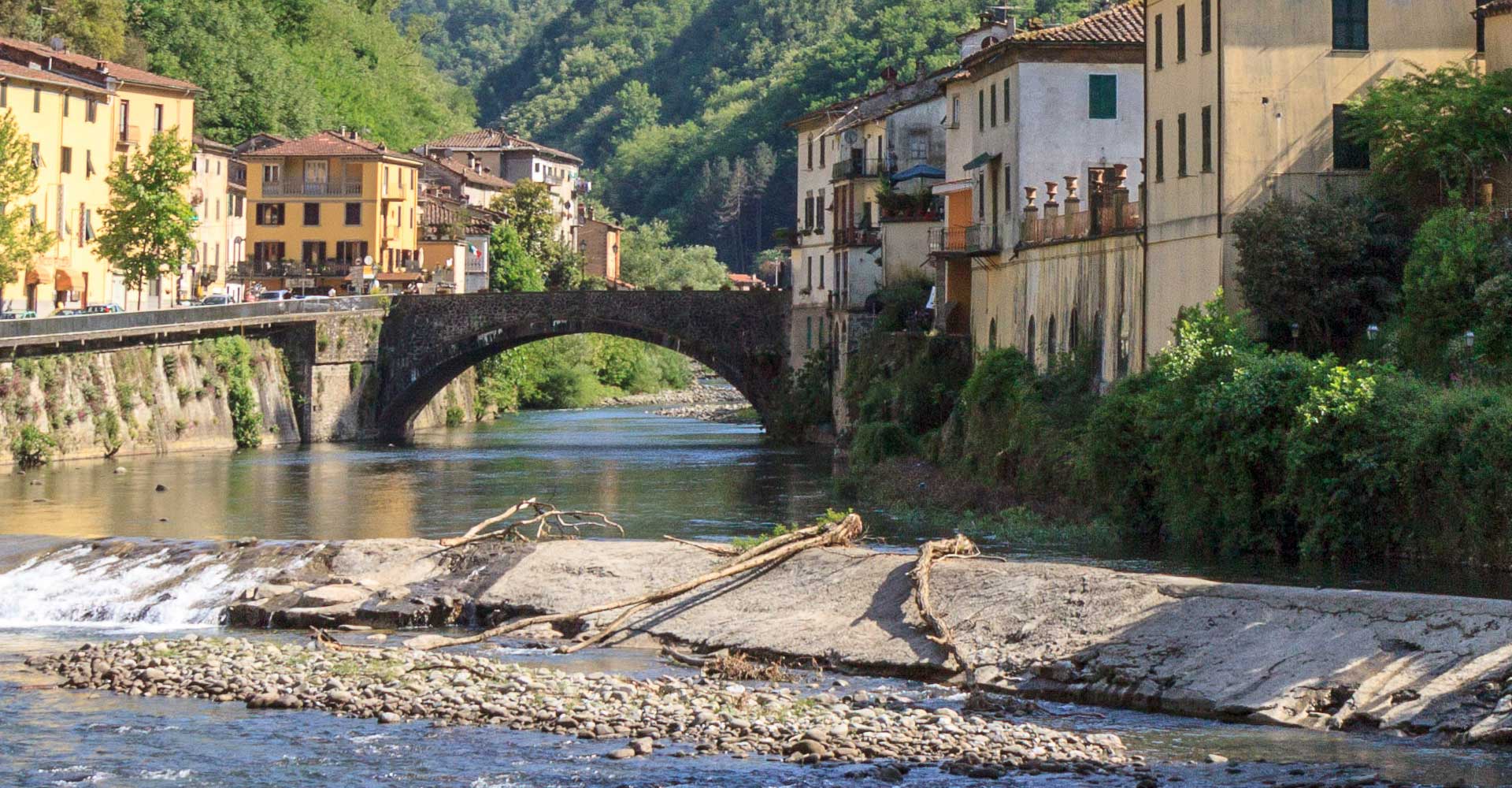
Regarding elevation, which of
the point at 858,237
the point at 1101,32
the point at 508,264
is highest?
the point at 1101,32

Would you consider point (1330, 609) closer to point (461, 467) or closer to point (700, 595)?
point (700, 595)

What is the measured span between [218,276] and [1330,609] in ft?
271

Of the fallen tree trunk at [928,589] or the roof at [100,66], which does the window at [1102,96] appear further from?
the roof at [100,66]

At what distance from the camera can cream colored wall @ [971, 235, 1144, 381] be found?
44875 mm

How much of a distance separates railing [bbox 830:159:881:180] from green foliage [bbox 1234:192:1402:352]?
40.6 m

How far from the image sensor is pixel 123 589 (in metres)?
32.3

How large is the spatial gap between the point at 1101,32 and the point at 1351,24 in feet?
53.2

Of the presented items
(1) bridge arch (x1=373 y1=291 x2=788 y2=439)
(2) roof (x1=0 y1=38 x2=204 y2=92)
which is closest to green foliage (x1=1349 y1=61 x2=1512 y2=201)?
(1) bridge arch (x1=373 y1=291 x2=788 y2=439)

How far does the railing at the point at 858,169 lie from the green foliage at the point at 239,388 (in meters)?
23.5

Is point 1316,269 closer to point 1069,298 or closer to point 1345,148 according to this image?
point 1345,148

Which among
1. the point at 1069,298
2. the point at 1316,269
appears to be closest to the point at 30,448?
the point at 1069,298

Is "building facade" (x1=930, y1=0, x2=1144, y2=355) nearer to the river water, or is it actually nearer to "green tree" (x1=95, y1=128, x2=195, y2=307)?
the river water

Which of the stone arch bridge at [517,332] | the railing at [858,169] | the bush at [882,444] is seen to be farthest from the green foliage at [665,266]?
the bush at [882,444]

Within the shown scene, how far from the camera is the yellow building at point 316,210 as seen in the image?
10231 cm
